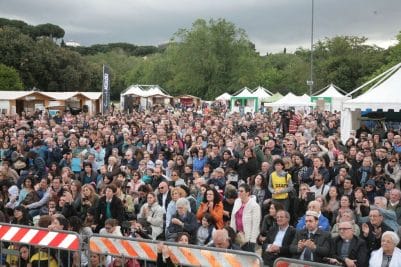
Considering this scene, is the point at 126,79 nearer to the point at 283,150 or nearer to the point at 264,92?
the point at 264,92

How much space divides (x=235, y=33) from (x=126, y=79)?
36.8 metres

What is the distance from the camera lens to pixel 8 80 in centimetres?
5091

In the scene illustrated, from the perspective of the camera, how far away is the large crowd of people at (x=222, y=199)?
596cm

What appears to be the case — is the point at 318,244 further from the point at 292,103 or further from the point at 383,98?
the point at 292,103

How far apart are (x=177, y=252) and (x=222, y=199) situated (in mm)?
2840

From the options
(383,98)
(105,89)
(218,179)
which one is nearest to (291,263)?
(218,179)

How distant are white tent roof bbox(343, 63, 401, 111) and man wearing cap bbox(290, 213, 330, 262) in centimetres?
1025

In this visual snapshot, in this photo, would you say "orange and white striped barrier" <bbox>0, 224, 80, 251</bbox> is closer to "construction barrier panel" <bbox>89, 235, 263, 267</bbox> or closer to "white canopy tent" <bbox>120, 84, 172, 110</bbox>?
"construction barrier panel" <bbox>89, 235, 263, 267</bbox>

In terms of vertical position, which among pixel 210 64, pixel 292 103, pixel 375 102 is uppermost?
pixel 210 64

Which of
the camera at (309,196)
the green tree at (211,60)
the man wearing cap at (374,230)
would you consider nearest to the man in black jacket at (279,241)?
the man wearing cap at (374,230)

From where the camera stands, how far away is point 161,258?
17.5 ft

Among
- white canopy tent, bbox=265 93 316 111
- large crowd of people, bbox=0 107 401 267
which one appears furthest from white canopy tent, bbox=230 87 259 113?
large crowd of people, bbox=0 107 401 267

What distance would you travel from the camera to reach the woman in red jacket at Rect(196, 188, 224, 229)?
758cm

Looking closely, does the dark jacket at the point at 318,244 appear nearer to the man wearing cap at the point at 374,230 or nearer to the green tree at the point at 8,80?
the man wearing cap at the point at 374,230
